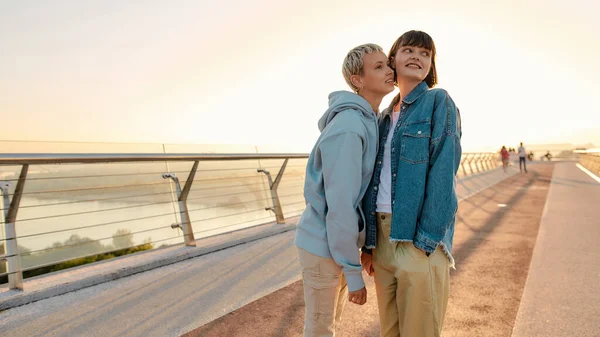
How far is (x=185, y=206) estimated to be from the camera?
16.3 ft

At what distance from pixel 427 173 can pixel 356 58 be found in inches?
22.9

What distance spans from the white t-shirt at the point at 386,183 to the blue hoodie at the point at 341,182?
0.21 feet

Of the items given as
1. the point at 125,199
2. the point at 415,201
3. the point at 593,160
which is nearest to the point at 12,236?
the point at 125,199

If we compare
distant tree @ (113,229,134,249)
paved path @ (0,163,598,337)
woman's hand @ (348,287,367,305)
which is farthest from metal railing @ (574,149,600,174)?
woman's hand @ (348,287,367,305)

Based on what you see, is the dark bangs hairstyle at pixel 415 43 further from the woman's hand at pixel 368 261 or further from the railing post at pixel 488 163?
the railing post at pixel 488 163

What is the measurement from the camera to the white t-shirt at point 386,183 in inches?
70.3

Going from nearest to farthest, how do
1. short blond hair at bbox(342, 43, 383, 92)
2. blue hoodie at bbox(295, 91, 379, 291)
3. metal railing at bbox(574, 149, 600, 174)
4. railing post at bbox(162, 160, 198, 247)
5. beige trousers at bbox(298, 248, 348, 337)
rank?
blue hoodie at bbox(295, 91, 379, 291), beige trousers at bbox(298, 248, 348, 337), short blond hair at bbox(342, 43, 383, 92), railing post at bbox(162, 160, 198, 247), metal railing at bbox(574, 149, 600, 174)

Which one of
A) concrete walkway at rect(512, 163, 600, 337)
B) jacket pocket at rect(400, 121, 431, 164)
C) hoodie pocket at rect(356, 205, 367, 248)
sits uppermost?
jacket pocket at rect(400, 121, 431, 164)

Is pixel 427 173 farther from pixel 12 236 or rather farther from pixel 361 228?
pixel 12 236

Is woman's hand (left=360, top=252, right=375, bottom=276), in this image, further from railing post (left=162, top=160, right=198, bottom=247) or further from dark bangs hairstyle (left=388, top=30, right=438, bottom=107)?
railing post (left=162, top=160, right=198, bottom=247)

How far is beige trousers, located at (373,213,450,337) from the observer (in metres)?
1.71

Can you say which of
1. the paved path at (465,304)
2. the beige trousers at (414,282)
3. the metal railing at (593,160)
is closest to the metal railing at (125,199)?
the paved path at (465,304)

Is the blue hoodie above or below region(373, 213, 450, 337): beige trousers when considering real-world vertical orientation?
above

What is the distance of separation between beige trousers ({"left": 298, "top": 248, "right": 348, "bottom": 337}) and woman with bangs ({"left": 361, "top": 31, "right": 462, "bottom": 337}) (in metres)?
0.21
